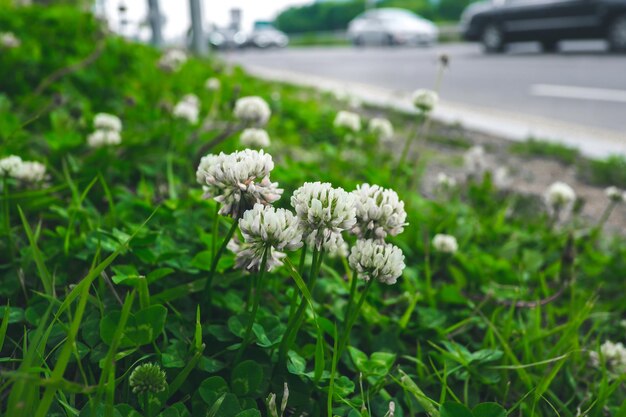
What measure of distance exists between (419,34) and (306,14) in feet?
130

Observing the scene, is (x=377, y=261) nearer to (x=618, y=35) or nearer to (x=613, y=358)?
(x=613, y=358)

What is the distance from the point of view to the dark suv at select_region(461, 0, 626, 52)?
451 inches

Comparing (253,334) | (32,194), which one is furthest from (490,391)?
(32,194)

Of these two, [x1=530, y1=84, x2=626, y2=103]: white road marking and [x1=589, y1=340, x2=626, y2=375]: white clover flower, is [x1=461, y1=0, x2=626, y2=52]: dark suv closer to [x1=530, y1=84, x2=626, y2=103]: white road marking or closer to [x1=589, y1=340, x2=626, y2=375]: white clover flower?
[x1=530, y1=84, x2=626, y2=103]: white road marking

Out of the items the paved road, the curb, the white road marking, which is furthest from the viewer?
the white road marking

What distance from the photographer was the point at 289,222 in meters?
1.03

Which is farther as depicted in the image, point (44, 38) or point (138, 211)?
point (44, 38)

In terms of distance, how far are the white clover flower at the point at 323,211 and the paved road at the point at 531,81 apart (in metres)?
5.13

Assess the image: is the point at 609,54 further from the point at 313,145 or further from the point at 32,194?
the point at 32,194

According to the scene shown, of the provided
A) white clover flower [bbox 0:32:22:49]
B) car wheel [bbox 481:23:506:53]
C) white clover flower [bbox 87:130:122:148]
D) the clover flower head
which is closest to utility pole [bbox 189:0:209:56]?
white clover flower [bbox 0:32:22:49]

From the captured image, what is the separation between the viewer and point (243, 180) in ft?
3.61

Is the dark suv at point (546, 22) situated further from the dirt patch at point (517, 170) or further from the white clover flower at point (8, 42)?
the white clover flower at point (8, 42)

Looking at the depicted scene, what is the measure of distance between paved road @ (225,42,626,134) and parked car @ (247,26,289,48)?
2111cm

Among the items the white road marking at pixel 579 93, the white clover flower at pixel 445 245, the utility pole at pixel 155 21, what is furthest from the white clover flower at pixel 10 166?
the utility pole at pixel 155 21
